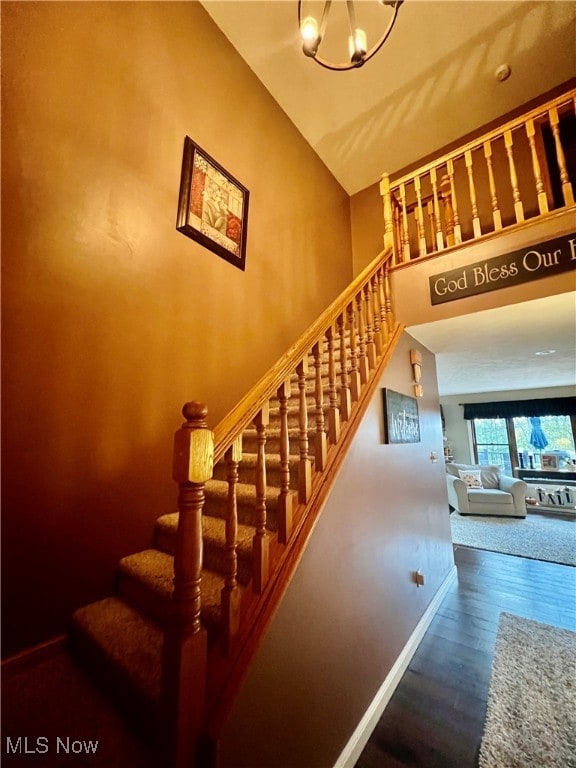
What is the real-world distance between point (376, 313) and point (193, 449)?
1.99m

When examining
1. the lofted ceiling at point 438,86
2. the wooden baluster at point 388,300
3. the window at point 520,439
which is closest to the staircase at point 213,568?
the wooden baluster at point 388,300

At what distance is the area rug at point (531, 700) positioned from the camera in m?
1.36

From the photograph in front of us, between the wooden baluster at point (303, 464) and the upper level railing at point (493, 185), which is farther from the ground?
the upper level railing at point (493, 185)

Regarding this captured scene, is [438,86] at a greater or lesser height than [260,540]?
greater

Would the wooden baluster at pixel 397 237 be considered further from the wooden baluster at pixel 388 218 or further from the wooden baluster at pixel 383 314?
the wooden baluster at pixel 383 314

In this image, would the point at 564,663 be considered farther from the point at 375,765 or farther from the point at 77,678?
the point at 77,678

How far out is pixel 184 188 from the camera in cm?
228

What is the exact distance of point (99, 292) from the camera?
5.75ft

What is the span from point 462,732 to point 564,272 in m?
2.64

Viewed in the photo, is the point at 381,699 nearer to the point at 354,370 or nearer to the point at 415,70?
the point at 354,370

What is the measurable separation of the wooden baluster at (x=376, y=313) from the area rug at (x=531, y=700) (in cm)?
209

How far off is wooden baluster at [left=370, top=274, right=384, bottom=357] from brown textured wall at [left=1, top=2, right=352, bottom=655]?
42.7 inches

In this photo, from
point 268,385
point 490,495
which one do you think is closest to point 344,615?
point 268,385

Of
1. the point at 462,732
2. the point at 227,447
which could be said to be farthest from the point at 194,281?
the point at 462,732
